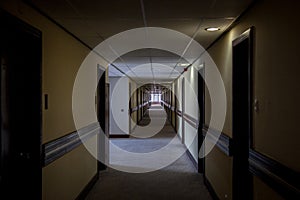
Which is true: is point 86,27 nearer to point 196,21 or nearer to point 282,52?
point 196,21

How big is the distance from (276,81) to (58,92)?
2.21 meters

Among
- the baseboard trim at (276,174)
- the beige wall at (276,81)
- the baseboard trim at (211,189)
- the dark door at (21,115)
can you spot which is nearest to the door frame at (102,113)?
the baseboard trim at (211,189)

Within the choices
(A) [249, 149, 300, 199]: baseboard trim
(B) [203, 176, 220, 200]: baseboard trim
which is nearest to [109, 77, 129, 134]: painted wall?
(B) [203, 176, 220, 200]: baseboard trim

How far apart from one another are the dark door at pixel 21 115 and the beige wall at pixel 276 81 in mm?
1818

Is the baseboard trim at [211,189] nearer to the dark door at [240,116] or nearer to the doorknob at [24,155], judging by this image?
the dark door at [240,116]

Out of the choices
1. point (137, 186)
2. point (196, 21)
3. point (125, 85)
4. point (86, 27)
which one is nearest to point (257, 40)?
point (196, 21)

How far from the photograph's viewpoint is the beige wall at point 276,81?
180 centimetres

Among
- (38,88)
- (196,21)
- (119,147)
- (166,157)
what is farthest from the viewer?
(119,147)

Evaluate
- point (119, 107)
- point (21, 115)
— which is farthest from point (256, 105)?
point (119, 107)

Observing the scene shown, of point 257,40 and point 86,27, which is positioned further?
point 86,27

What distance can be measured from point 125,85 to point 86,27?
7.22 metres

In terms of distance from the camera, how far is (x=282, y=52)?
197 cm

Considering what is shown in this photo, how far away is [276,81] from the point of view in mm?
2080

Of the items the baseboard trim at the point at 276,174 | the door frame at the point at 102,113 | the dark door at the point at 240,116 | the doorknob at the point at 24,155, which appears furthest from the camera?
the door frame at the point at 102,113
